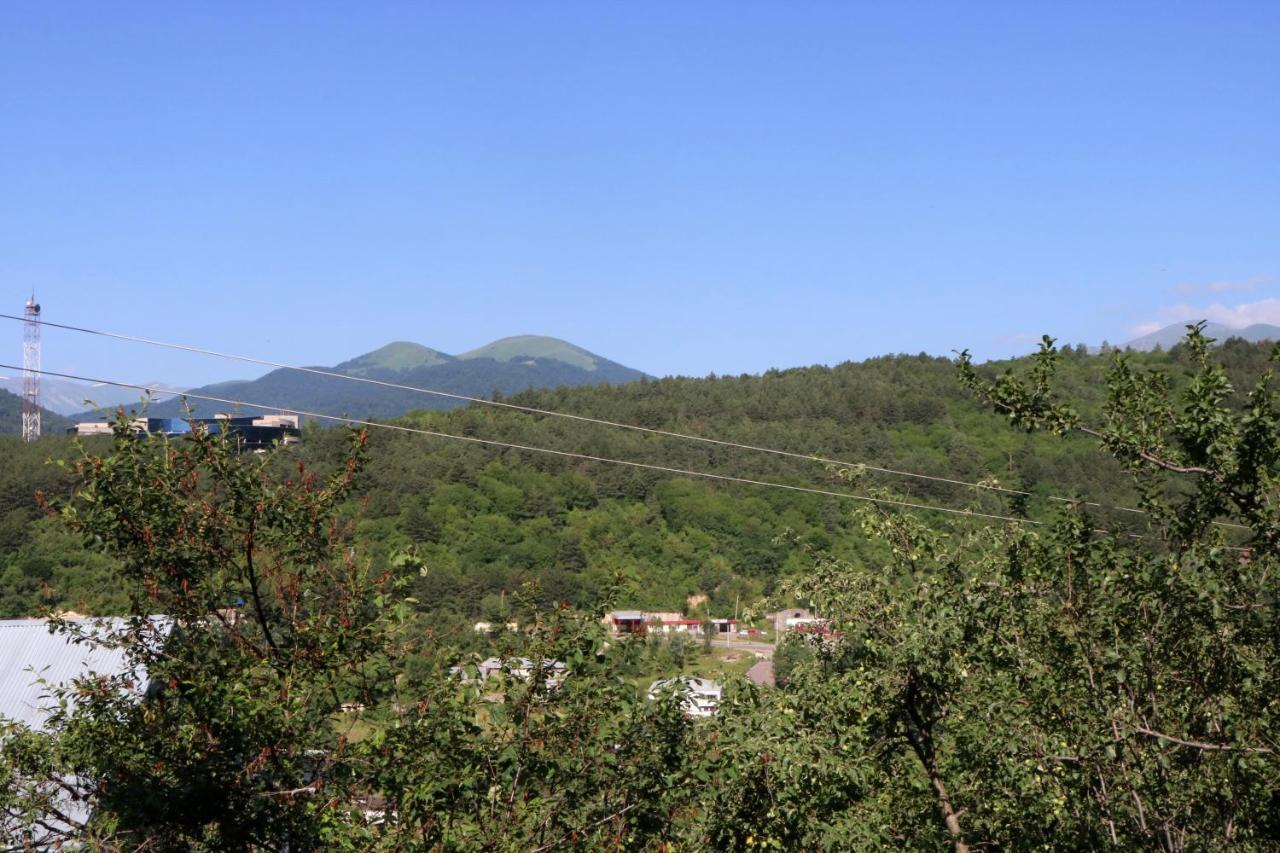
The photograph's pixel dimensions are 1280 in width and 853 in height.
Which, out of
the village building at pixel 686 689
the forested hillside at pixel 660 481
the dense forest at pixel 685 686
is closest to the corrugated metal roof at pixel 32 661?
the dense forest at pixel 685 686

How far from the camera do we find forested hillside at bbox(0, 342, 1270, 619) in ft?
105

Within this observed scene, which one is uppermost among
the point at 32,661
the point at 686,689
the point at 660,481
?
the point at 686,689

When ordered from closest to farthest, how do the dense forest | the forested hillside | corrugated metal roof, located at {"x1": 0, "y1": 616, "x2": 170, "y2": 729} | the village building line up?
1. the dense forest
2. the village building
3. corrugated metal roof, located at {"x1": 0, "y1": 616, "x2": 170, "y2": 729}
4. the forested hillside

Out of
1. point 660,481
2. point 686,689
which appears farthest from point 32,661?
point 660,481

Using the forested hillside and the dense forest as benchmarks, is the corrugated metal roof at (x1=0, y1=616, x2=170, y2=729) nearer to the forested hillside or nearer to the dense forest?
the dense forest

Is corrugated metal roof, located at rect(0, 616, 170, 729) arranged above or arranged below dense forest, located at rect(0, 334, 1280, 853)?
below

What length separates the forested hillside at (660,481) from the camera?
32.1 meters

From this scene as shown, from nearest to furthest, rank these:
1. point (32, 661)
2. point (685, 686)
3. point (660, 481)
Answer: point (685, 686) → point (32, 661) → point (660, 481)

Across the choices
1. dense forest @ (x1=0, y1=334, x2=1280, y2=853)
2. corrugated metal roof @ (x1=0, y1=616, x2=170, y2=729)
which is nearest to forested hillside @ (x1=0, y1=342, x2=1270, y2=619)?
corrugated metal roof @ (x1=0, y1=616, x2=170, y2=729)

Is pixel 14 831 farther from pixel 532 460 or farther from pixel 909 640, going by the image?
pixel 532 460

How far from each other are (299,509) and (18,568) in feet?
68.0

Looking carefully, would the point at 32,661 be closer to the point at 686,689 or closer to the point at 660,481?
the point at 686,689

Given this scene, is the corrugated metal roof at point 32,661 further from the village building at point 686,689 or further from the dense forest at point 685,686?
the village building at point 686,689

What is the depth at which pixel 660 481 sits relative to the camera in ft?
165
